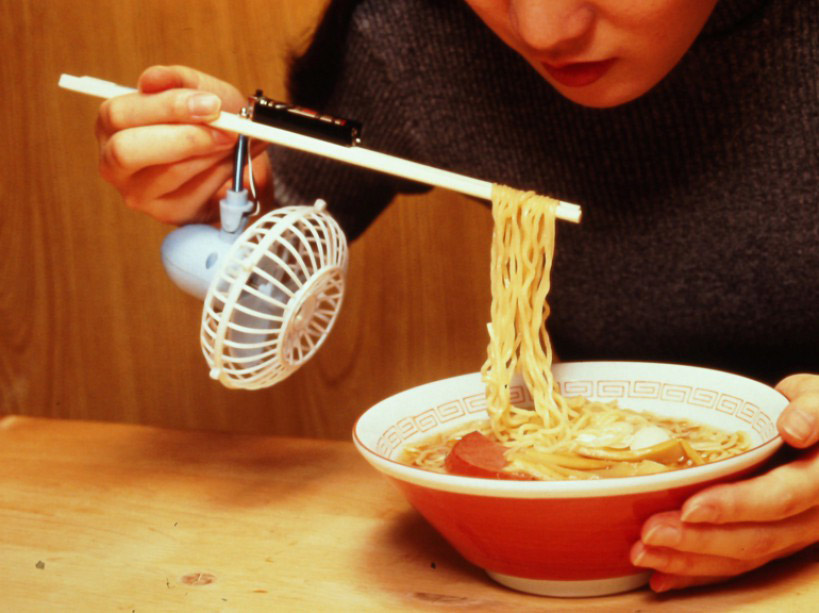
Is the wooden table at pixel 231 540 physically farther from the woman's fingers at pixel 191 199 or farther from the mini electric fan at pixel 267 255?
the woman's fingers at pixel 191 199

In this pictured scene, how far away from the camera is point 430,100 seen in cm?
156

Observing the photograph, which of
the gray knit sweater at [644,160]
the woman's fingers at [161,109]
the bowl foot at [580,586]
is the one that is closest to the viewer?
the bowl foot at [580,586]

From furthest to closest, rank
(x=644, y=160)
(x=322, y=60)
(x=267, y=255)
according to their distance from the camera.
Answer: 1. (x=322, y=60)
2. (x=644, y=160)
3. (x=267, y=255)

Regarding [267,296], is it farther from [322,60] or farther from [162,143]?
[322,60]

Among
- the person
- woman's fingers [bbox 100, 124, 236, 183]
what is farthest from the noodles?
woman's fingers [bbox 100, 124, 236, 183]

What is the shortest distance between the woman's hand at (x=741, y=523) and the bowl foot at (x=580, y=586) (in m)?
0.03

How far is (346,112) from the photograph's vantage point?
5.37 ft

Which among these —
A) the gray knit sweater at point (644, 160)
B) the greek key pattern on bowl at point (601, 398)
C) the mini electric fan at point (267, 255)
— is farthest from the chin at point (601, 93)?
the greek key pattern on bowl at point (601, 398)

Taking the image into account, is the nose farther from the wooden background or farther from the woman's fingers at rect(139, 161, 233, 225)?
the wooden background

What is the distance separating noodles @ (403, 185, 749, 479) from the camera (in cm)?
100

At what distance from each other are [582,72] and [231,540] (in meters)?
0.64

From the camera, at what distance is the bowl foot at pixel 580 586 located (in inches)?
37.5

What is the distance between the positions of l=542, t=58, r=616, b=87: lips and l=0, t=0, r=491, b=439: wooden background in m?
1.09

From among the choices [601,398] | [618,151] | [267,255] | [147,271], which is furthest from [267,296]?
[147,271]
